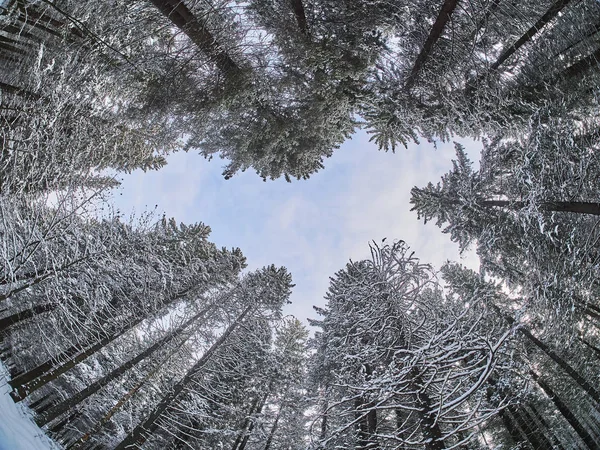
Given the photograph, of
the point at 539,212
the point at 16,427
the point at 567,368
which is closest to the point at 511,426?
the point at 567,368

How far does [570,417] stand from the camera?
11.1 m

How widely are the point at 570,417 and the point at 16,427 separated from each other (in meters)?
17.6

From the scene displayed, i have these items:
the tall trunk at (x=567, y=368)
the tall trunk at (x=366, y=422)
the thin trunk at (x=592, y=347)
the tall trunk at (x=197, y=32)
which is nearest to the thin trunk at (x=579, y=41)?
the tall trunk at (x=567, y=368)

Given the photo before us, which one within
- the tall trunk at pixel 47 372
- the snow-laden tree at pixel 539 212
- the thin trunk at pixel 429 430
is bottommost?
the thin trunk at pixel 429 430

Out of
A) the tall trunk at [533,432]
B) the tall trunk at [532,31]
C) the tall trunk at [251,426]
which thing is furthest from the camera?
the tall trunk at [251,426]

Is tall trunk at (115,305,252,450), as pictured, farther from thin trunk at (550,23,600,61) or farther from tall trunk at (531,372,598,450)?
tall trunk at (531,372,598,450)

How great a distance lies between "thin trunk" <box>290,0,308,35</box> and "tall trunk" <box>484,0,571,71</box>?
4.85 meters

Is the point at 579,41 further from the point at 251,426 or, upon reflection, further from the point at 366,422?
the point at 251,426

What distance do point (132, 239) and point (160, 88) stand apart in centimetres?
536

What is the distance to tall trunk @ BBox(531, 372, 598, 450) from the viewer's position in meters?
10.3

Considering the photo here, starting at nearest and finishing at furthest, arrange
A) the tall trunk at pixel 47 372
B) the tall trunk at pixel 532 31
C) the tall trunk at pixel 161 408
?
1. the tall trunk at pixel 532 31
2. the tall trunk at pixel 47 372
3. the tall trunk at pixel 161 408

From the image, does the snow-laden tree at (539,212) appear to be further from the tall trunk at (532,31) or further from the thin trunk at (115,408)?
the thin trunk at (115,408)

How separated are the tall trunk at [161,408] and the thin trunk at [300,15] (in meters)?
11.3

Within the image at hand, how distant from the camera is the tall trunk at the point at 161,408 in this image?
355 inches
